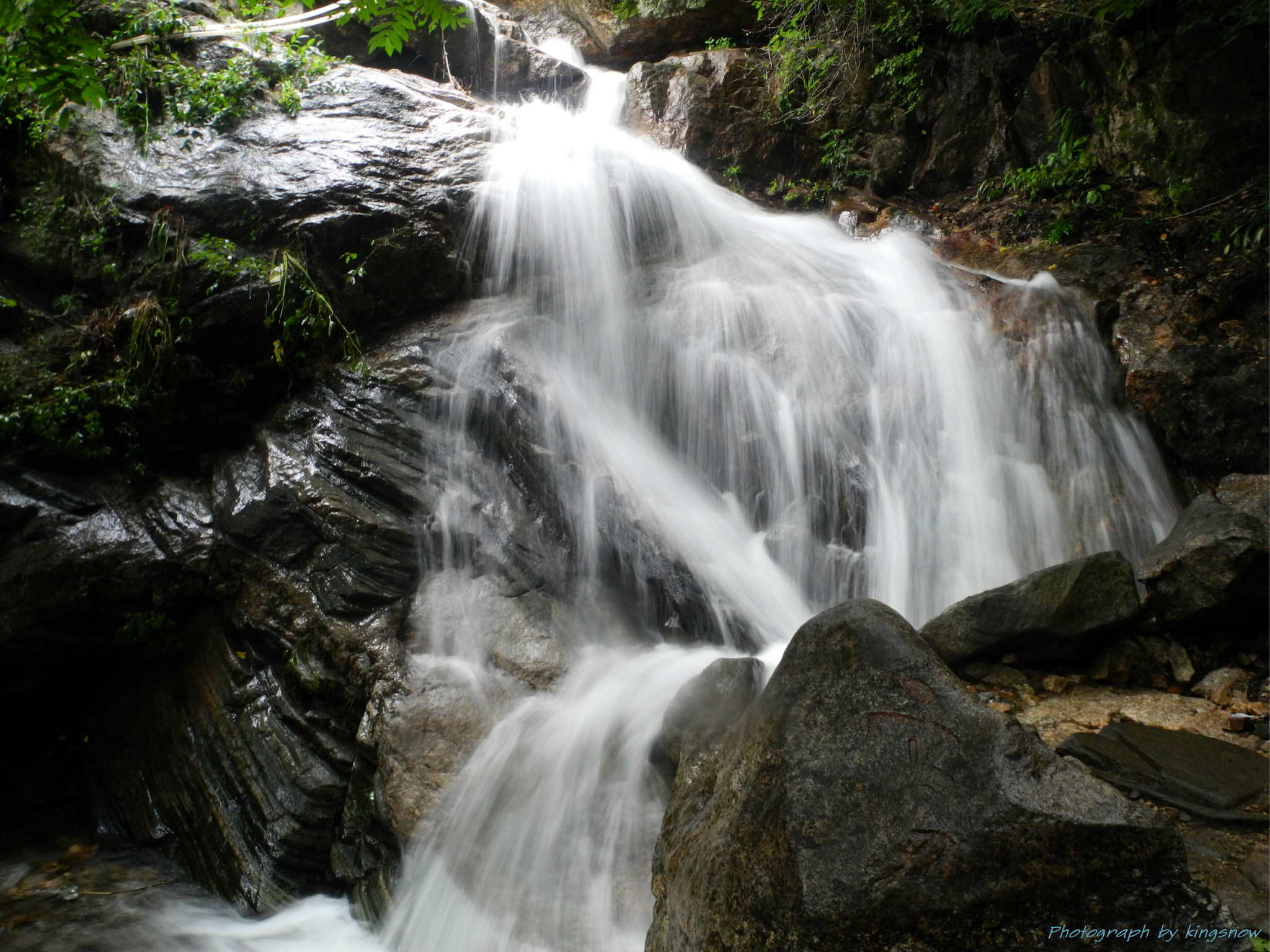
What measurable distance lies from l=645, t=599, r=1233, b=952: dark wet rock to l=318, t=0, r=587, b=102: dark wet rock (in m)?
10.0

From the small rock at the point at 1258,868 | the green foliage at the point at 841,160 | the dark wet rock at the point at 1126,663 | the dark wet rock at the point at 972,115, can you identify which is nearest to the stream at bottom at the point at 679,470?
the dark wet rock at the point at 1126,663

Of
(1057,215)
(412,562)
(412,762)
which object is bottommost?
(412,762)

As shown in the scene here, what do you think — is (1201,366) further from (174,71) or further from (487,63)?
(487,63)

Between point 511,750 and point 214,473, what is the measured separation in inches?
130

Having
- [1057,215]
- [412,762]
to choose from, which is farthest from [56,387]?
[1057,215]

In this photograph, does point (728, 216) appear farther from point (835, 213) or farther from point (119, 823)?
point (119, 823)

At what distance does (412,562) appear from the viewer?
188 inches

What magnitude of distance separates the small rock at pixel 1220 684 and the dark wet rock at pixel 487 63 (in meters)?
10.3

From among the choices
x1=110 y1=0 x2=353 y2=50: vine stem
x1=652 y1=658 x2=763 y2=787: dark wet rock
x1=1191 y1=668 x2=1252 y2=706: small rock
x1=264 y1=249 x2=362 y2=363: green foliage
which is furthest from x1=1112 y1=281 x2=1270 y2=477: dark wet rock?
x1=110 y1=0 x2=353 y2=50: vine stem

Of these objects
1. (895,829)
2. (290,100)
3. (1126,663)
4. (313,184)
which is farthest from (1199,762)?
(290,100)

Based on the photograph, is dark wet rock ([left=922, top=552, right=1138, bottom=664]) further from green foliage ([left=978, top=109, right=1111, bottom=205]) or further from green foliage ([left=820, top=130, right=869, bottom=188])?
green foliage ([left=820, top=130, right=869, bottom=188])

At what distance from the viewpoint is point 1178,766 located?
311 cm

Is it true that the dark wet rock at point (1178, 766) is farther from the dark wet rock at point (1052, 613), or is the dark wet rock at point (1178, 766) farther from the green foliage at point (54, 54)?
the green foliage at point (54, 54)

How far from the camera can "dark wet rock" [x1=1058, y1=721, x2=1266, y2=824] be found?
289 cm
